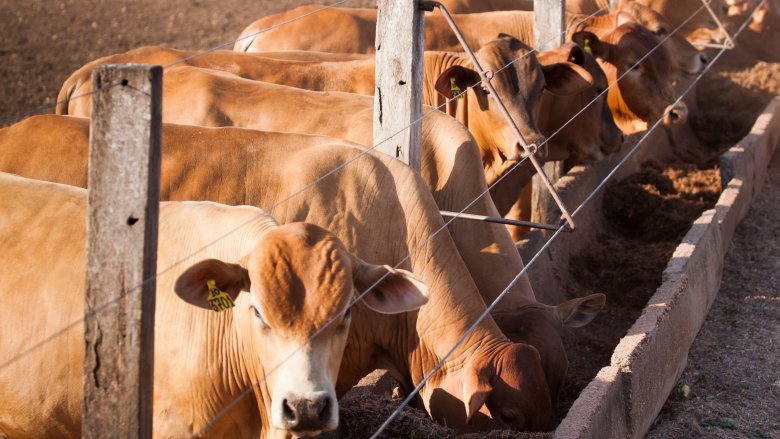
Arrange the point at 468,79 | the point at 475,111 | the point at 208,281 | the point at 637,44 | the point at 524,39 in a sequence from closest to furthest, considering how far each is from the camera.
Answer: the point at 208,281, the point at 468,79, the point at 475,111, the point at 637,44, the point at 524,39

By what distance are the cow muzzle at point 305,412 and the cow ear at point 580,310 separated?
8.23ft

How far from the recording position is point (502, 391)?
4949 millimetres

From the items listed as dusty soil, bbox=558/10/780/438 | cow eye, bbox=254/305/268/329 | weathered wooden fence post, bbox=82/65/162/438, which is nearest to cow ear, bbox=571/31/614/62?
dusty soil, bbox=558/10/780/438

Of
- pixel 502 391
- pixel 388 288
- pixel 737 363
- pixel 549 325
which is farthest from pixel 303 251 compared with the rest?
pixel 737 363

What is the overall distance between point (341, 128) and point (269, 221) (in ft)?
7.26

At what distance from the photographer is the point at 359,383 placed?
5277mm

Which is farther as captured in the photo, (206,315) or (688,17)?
(688,17)

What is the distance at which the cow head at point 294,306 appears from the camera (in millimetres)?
3490

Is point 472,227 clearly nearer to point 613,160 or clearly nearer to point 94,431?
point 94,431

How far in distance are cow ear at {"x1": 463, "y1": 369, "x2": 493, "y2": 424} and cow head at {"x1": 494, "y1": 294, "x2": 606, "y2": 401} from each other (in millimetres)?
630

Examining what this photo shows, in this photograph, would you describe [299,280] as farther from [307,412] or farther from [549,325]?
[549,325]

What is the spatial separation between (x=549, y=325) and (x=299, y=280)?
227 centimetres

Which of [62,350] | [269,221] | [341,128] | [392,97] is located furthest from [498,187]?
[62,350]

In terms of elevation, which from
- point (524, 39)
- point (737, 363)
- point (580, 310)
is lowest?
point (737, 363)
